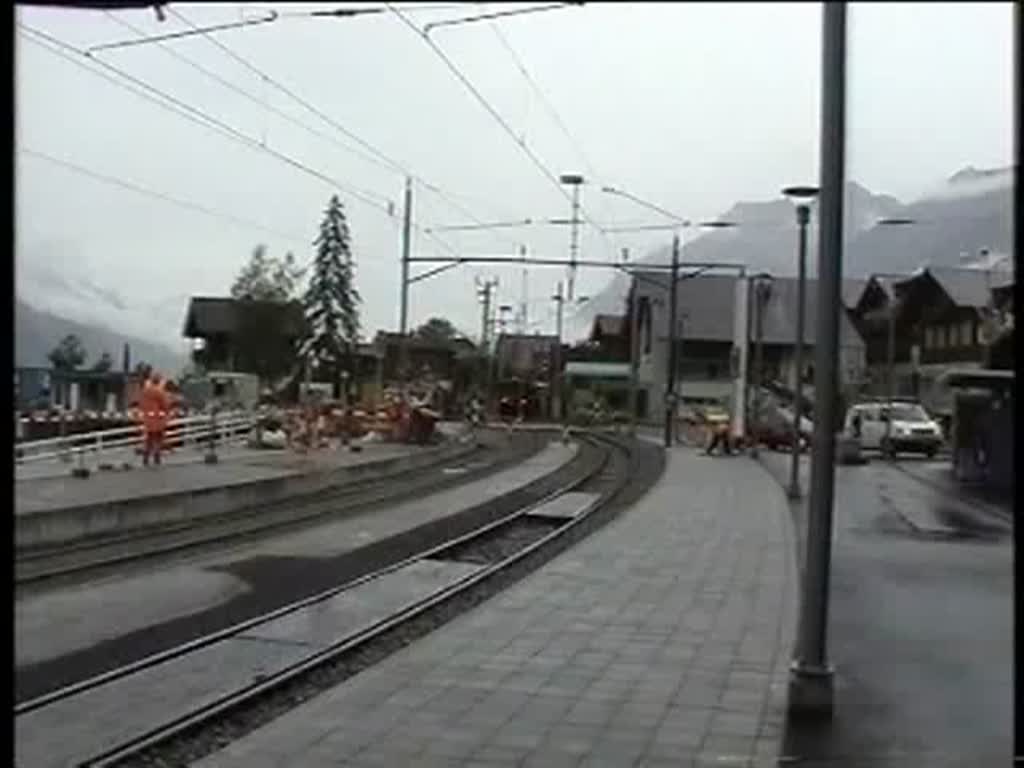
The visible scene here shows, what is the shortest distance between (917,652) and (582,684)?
6.38ft

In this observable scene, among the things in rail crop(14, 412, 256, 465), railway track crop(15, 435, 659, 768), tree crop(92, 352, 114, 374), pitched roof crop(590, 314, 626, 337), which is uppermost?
pitched roof crop(590, 314, 626, 337)

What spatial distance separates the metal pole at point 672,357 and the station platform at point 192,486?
4506mm

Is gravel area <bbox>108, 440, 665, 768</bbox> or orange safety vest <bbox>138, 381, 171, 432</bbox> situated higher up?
orange safety vest <bbox>138, 381, 171, 432</bbox>

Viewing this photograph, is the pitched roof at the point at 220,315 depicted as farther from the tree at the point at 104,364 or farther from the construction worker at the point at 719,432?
the construction worker at the point at 719,432

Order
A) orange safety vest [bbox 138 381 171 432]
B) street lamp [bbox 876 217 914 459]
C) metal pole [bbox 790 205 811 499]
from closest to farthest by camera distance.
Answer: street lamp [bbox 876 217 914 459], metal pole [bbox 790 205 811 499], orange safety vest [bbox 138 381 171 432]

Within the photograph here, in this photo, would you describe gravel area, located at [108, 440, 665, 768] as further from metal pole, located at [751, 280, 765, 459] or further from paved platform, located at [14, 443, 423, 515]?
metal pole, located at [751, 280, 765, 459]

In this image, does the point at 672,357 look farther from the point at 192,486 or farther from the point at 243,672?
the point at 243,672

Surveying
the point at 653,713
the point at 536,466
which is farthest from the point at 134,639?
the point at 536,466


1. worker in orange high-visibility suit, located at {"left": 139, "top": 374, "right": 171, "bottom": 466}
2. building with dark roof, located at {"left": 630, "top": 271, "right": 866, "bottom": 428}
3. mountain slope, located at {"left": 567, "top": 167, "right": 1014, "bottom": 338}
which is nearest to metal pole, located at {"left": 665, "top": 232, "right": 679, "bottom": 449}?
building with dark roof, located at {"left": 630, "top": 271, "right": 866, "bottom": 428}

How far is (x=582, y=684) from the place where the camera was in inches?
288

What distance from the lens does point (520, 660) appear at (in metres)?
7.95

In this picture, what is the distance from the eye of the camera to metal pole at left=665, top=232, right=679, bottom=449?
1090 centimetres

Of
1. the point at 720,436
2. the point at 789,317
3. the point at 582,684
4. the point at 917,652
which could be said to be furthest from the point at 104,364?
the point at 720,436

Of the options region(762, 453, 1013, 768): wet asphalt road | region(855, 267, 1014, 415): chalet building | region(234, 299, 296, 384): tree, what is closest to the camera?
region(762, 453, 1013, 768): wet asphalt road
